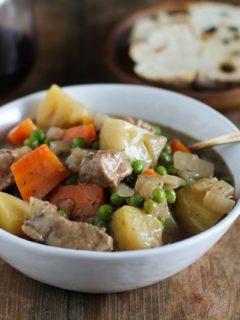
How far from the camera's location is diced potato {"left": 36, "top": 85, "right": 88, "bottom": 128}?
3.79 meters

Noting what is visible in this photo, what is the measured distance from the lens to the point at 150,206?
298cm

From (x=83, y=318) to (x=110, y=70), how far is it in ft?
7.76

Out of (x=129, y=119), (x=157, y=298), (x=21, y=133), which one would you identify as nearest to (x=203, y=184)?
(x=157, y=298)

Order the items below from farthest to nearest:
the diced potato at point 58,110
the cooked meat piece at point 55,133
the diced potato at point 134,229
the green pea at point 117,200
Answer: the diced potato at point 58,110, the cooked meat piece at point 55,133, the green pea at point 117,200, the diced potato at point 134,229

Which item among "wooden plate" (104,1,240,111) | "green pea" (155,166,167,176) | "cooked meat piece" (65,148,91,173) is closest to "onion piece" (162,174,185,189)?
"green pea" (155,166,167,176)

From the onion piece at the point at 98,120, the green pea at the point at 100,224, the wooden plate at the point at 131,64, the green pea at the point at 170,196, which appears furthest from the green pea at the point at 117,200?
the wooden plate at the point at 131,64

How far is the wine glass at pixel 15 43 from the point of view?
460 centimetres

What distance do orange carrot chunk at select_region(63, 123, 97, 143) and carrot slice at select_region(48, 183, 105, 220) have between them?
48 centimetres

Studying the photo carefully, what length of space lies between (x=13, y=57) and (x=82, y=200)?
1935 mm

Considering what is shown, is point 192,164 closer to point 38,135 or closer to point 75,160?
point 75,160

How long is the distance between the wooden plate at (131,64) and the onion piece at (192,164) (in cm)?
110

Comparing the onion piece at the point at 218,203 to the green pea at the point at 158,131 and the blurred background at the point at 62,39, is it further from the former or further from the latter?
the blurred background at the point at 62,39

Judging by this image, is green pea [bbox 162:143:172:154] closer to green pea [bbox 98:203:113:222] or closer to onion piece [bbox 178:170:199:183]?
onion piece [bbox 178:170:199:183]

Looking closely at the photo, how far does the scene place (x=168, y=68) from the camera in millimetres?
4812
